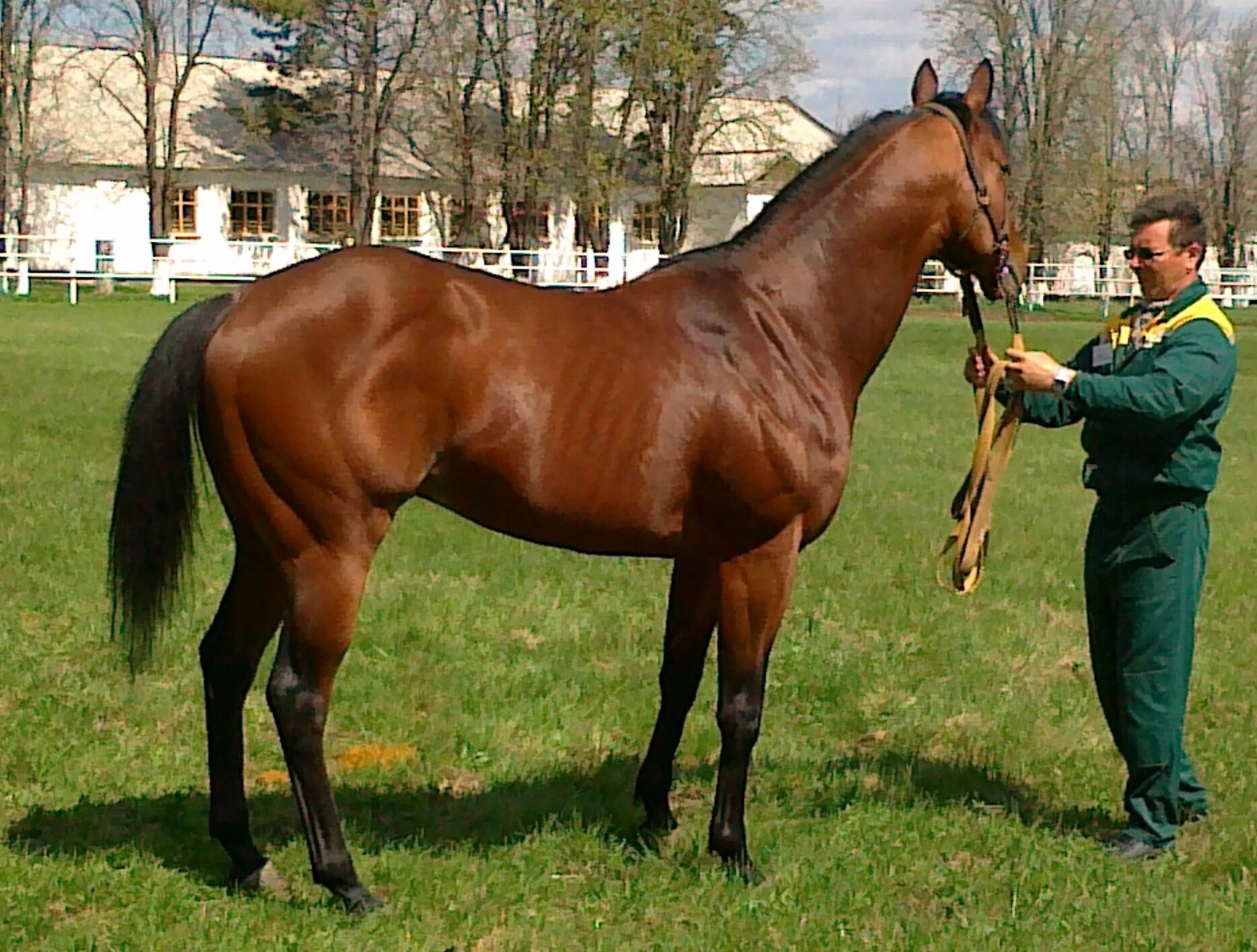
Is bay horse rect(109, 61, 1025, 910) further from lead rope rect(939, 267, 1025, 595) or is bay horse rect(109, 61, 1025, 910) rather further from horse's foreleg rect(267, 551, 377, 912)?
lead rope rect(939, 267, 1025, 595)

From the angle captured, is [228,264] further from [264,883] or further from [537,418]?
[537,418]

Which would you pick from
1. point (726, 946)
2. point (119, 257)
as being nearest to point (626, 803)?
point (726, 946)

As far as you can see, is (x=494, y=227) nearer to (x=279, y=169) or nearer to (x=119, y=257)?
(x=279, y=169)

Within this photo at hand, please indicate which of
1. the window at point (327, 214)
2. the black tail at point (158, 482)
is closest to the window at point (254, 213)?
the window at point (327, 214)

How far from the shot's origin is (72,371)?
16406mm

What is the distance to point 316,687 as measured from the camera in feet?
12.9

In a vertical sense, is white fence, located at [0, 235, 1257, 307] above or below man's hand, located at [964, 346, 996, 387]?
above

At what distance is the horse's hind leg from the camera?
4281mm

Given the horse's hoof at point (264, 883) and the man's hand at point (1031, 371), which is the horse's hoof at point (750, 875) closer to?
the horse's hoof at point (264, 883)

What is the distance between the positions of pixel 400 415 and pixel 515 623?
3378 millimetres

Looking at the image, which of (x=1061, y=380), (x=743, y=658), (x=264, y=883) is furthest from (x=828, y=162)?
(x=264, y=883)

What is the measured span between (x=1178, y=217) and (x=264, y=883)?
11.6ft

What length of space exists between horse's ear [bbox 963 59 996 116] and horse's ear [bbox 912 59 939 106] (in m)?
0.13

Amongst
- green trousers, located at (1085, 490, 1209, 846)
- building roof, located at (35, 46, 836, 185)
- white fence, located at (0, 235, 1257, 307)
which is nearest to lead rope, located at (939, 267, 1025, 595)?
green trousers, located at (1085, 490, 1209, 846)
